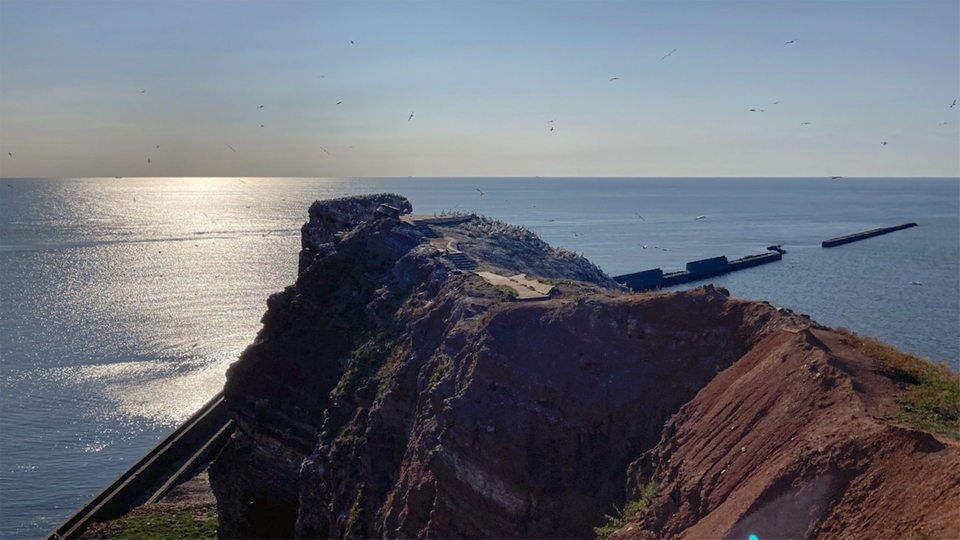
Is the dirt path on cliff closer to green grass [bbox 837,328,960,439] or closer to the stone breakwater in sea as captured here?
the stone breakwater in sea

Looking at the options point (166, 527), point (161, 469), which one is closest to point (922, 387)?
point (166, 527)

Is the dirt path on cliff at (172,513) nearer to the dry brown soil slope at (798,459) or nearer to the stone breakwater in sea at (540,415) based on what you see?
the stone breakwater in sea at (540,415)

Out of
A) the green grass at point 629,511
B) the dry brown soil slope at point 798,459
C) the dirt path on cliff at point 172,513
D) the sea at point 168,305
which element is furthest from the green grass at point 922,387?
the sea at point 168,305

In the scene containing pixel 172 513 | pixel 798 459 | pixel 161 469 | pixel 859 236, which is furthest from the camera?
pixel 859 236

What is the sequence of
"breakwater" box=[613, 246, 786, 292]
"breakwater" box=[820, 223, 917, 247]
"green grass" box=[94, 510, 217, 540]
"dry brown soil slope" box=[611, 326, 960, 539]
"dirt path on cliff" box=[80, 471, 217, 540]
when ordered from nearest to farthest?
"dry brown soil slope" box=[611, 326, 960, 539]
"green grass" box=[94, 510, 217, 540]
"dirt path on cliff" box=[80, 471, 217, 540]
"breakwater" box=[613, 246, 786, 292]
"breakwater" box=[820, 223, 917, 247]

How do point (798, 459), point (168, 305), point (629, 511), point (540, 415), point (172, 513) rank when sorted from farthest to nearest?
1. point (168, 305)
2. point (172, 513)
3. point (540, 415)
4. point (629, 511)
5. point (798, 459)

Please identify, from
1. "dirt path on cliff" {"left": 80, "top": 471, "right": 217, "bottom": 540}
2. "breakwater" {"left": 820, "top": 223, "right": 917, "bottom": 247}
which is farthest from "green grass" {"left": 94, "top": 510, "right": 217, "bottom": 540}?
"breakwater" {"left": 820, "top": 223, "right": 917, "bottom": 247}

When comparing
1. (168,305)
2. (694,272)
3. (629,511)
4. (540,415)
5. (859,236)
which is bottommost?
Result: (168,305)

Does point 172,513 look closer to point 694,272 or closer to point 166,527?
point 166,527
